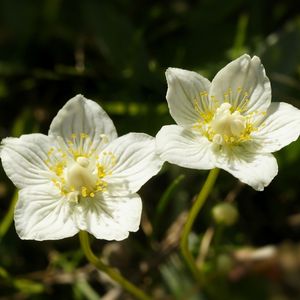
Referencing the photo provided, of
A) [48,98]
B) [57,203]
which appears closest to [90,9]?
[48,98]

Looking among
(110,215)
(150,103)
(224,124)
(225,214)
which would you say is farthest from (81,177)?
(150,103)

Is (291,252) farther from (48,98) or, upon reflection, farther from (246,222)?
(48,98)

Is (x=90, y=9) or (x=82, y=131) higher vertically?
(x=90, y=9)

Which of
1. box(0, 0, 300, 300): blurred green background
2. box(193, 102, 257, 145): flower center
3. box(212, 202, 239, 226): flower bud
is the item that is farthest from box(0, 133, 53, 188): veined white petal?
box(212, 202, 239, 226): flower bud

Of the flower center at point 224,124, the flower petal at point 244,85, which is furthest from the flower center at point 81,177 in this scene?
the flower petal at point 244,85

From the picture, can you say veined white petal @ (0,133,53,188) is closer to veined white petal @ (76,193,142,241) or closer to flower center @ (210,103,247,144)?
veined white petal @ (76,193,142,241)

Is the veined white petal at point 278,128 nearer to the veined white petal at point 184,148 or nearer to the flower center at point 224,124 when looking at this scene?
the flower center at point 224,124

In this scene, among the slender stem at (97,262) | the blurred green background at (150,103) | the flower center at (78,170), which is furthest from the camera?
the blurred green background at (150,103)
